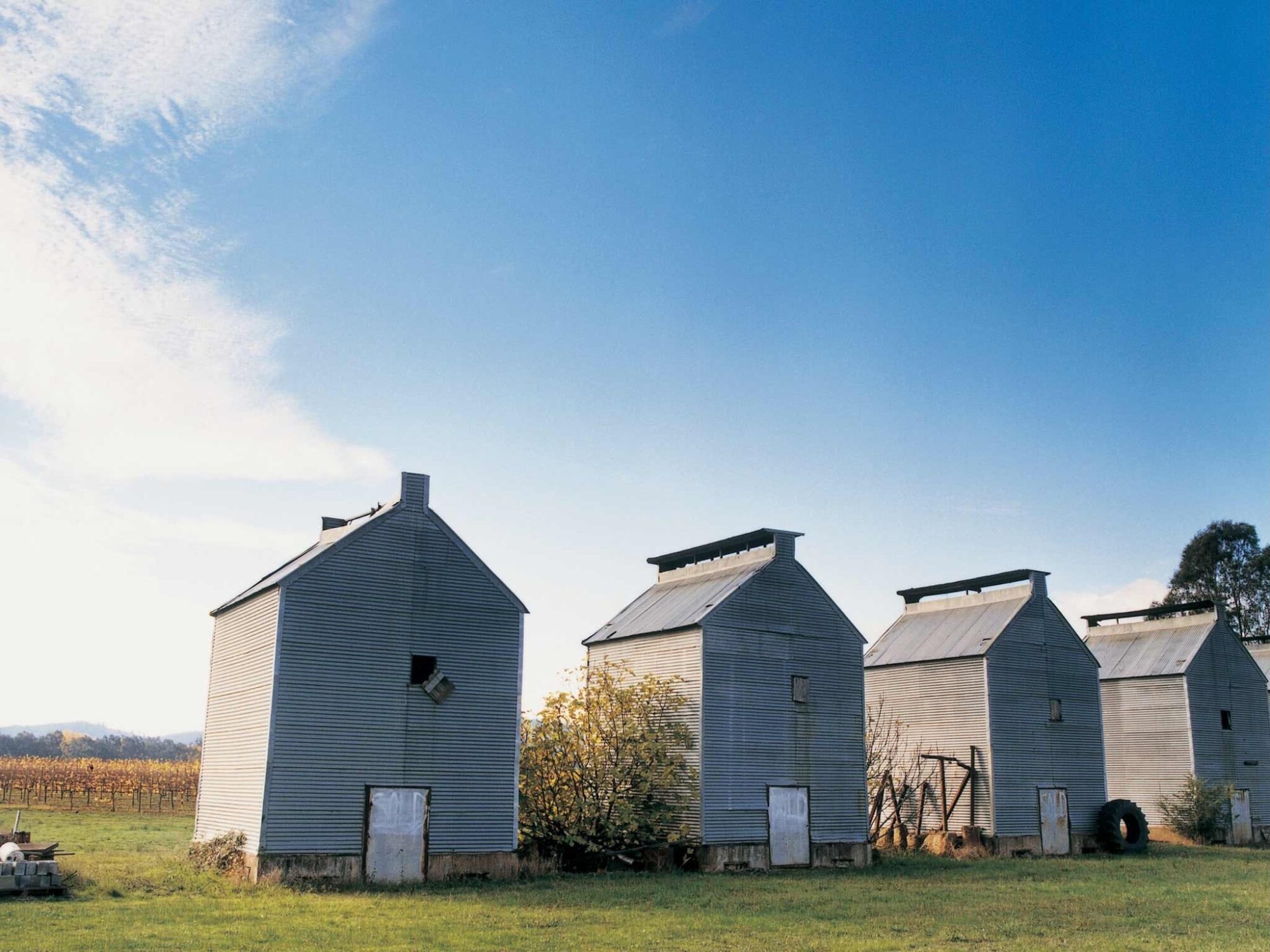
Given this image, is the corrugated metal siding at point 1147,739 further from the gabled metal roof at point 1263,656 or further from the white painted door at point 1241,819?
the gabled metal roof at point 1263,656

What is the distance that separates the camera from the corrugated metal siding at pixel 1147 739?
→ 50562mm

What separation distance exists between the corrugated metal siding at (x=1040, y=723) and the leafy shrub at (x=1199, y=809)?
22.4 ft

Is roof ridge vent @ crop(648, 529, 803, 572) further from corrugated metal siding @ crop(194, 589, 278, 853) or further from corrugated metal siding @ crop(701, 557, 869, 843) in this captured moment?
corrugated metal siding @ crop(194, 589, 278, 853)

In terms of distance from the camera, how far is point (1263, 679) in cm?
5397

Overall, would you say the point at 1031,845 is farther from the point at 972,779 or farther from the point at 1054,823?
the point at 972,779

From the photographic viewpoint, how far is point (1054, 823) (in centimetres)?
4284

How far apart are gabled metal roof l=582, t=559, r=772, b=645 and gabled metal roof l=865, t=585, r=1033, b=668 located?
10.9 metres

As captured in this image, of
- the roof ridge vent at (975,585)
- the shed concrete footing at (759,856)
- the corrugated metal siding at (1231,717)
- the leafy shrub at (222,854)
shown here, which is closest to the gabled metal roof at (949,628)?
the roof ridge vent at (975,585)

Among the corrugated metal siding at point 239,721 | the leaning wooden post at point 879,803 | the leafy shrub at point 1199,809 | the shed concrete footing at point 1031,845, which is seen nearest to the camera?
the corrugated metal siding at point 239,721

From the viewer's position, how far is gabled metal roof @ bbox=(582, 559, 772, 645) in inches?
1436

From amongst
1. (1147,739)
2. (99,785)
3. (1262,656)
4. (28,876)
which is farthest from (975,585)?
(99,785)

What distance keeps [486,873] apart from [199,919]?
899 cm

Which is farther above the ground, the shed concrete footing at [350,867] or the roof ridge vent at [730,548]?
the roof ridge vent at [730,548]

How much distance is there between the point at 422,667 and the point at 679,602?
11.8 meters
